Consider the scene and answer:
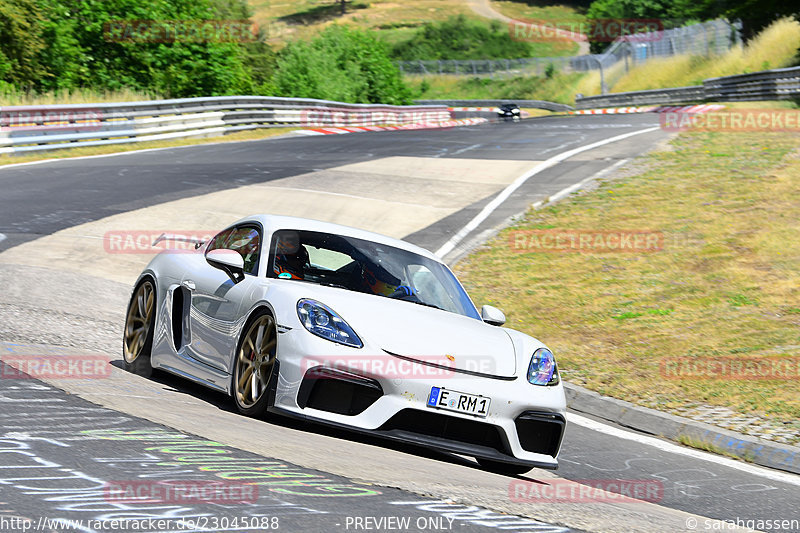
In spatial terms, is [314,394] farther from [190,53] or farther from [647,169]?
[190,53]

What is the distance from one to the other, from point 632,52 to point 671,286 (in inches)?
2294

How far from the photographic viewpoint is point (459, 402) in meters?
6.02

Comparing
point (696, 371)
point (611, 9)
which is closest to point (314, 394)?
point (696, 371)

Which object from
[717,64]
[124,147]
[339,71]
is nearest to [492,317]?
[124,147]

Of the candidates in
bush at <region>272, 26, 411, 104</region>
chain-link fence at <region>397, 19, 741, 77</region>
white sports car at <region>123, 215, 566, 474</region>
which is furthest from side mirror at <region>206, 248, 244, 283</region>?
chain-link fence at <region>397, 19, 741, 77</region>

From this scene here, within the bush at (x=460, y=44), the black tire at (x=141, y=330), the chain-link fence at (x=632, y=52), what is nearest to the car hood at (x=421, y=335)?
the black tire at (x=141, y=330)

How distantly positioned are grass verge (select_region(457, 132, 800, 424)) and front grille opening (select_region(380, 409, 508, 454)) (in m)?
2.88

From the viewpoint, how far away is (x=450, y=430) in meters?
6.04

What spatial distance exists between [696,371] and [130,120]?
67.6 ft

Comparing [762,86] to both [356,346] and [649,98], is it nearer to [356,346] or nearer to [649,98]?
[649,98]

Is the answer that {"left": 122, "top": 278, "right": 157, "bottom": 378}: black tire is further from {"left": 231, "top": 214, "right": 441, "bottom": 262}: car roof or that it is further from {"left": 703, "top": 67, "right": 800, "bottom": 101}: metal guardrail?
{"left": 703, "top": 67, "right": 800, "bottom": 101}: metal guardrail

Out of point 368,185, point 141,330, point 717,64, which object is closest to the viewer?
point 141,330

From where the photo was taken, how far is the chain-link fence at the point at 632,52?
5975 cm

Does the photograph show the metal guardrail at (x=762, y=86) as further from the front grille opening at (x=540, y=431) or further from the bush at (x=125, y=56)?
the front grille opening at (x=540, y=431)
